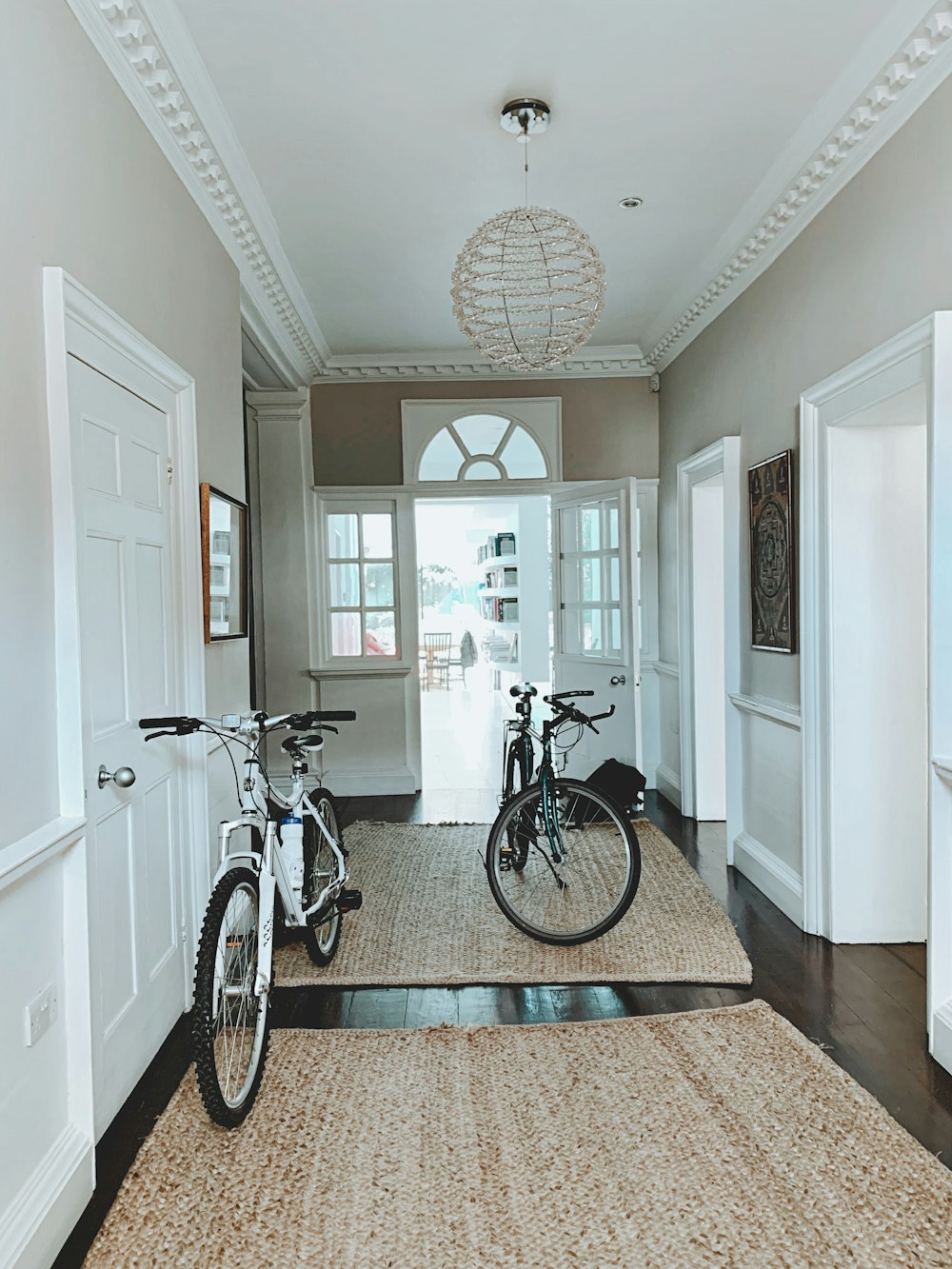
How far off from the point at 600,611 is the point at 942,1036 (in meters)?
3.36

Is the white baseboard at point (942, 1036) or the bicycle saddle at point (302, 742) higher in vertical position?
the bicycle saddle at point (302, 742)

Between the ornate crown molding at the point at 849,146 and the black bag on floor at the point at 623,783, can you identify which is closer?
the ornate crown molding at the point at 849,146

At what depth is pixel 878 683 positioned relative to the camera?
3.24 metres

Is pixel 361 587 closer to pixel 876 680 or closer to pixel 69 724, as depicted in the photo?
pixel 876 680

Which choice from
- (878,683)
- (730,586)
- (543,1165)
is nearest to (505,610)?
(730,586)

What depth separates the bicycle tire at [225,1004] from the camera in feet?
6.56

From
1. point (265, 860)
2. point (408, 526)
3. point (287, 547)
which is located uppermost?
point (408, 526)

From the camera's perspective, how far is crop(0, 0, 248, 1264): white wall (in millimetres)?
1703

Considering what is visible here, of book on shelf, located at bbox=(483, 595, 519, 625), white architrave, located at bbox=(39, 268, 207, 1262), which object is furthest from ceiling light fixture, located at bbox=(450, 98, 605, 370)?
book on shelf, located at bbox=(483, 595, 519, 625)

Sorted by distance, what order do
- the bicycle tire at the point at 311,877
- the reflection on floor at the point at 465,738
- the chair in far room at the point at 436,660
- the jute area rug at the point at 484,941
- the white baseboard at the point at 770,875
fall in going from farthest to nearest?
the chair in far room at the point at 436,660, the reflection on floor at the point at 465,738, the white baseboard at the point at 770,875, the jute area rug at the point at 484,941, the bicycle tire at the point at 311,877

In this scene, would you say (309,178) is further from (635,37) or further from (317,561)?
(317,561)

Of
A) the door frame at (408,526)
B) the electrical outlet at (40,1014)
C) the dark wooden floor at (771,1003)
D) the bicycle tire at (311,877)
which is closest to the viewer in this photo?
the electrical outlet at (40,1014)

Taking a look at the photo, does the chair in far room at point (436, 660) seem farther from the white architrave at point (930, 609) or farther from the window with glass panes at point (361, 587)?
the white architrave at point (930, 609)

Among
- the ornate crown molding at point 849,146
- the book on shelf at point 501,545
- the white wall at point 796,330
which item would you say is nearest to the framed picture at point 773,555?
the white wall at point 796,330
